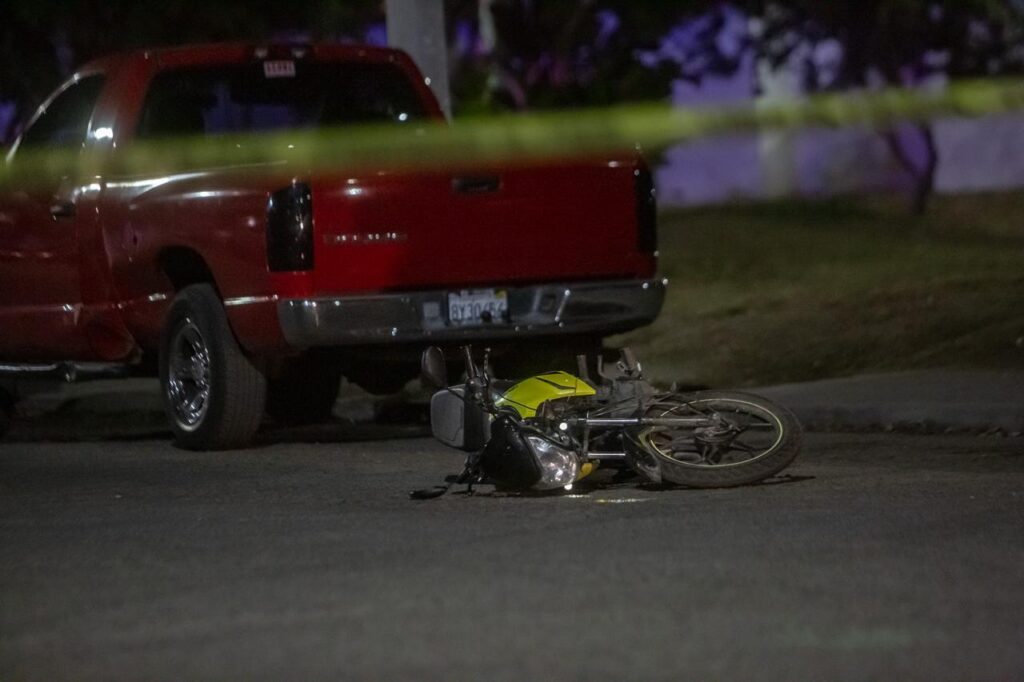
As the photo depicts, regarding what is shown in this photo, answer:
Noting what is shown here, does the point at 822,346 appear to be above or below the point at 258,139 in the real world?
below

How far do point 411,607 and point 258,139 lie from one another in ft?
19.7

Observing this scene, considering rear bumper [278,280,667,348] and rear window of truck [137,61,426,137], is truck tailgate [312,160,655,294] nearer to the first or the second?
rear bumper [278,280,667,348]

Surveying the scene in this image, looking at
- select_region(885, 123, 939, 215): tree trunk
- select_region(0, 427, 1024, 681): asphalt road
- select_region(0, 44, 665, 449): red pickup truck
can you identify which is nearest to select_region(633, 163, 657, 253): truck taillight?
select_region(0, 44, 665, 449): red pickup truck

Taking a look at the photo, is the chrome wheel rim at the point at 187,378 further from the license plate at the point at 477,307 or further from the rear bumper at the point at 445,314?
the license plate at the point at 477,307

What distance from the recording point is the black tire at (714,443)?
9.16 meters

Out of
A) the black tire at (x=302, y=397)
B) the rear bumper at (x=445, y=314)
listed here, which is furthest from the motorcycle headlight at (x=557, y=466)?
the black tire at (x=302, y=397)

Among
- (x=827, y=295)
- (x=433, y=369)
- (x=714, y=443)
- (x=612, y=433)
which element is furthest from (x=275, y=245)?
(x=827, y=295)

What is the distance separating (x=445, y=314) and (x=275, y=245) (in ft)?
2.95

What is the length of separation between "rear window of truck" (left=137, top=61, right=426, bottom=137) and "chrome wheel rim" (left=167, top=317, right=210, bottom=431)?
1210 mm

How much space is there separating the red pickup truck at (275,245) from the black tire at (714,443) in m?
2.17

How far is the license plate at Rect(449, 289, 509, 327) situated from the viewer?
11.3 m

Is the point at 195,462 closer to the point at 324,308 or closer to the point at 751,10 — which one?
the point at 324,308

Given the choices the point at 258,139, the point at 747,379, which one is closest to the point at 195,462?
the point at 258,139

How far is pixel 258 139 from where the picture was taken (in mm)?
12344
